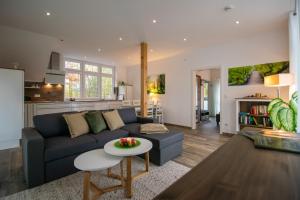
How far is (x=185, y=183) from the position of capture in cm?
64

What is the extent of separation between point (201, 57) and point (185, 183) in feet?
17.2

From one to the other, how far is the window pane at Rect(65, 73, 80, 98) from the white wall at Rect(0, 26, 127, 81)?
7.10 feet

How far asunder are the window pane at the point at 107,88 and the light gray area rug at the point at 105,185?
6204 millimetres

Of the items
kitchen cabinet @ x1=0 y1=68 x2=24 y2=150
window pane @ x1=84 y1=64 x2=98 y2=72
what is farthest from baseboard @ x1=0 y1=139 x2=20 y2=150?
window pane @ x1=84 y1=64 x2=98 y2=72

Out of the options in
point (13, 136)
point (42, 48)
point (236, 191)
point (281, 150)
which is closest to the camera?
point (236, 191)

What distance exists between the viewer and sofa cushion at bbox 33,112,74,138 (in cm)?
264

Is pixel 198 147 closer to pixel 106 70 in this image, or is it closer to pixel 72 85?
pixel 72 85

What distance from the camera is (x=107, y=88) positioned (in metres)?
8.46

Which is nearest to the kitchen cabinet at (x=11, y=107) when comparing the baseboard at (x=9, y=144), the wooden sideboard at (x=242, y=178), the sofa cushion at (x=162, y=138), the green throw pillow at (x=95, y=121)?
the baseboard at (x=9, y=144)

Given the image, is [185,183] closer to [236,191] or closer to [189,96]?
[236,191]

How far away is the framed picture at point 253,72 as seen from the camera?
3.85 metres

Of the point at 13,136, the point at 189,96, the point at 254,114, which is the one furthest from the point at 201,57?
the point at 13,136

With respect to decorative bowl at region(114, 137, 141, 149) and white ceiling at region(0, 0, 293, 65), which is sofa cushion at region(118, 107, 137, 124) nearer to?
decorative bowl at region(114, 137, 141, 149)

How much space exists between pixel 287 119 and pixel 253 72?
1.80 m
